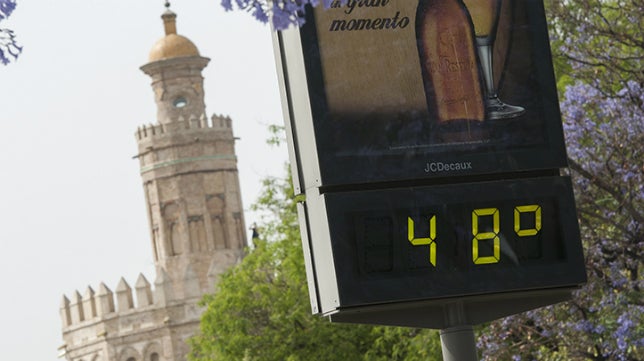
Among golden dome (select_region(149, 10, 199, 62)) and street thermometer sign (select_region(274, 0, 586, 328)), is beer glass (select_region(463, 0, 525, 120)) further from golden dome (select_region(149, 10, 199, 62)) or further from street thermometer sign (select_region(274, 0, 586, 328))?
golden dome (select_region(149, 10, 199, 62))

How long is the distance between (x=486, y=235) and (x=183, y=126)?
7767cm

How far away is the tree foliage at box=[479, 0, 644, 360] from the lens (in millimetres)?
16891

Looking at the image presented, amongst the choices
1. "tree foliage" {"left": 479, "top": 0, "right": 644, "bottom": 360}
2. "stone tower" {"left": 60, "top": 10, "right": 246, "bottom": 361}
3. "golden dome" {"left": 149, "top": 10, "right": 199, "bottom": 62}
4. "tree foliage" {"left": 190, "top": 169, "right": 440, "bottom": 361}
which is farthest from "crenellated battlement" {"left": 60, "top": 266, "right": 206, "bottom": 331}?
"tree foliage" {"left": 479, "top": 0, "right": 644, "bottom": 360}

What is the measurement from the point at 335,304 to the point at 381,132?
100 cm

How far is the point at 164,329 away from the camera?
85.5 m

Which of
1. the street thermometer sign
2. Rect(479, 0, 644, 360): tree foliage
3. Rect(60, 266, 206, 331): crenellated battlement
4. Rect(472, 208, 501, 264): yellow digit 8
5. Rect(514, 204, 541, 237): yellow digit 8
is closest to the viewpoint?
the street thermometer sign

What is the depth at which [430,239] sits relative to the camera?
33.9 feet

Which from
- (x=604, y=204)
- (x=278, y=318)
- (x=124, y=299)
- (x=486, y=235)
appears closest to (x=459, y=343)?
(x=486, y=235)

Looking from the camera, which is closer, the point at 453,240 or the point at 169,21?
the point at 453,240

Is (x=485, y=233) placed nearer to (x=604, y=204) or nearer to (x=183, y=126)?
(x=604, y=204)

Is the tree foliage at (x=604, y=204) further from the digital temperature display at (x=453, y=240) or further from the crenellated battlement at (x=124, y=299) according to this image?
the crenellated battlement at (x=124, y=299)

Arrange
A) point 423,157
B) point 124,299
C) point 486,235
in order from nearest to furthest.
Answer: point 423,157 < point 486,235 < point 124,299

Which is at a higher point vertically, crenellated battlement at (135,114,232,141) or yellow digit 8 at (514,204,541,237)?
crenellated battlement at (135,114,232,141)

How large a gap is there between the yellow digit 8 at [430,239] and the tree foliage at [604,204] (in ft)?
20.1
